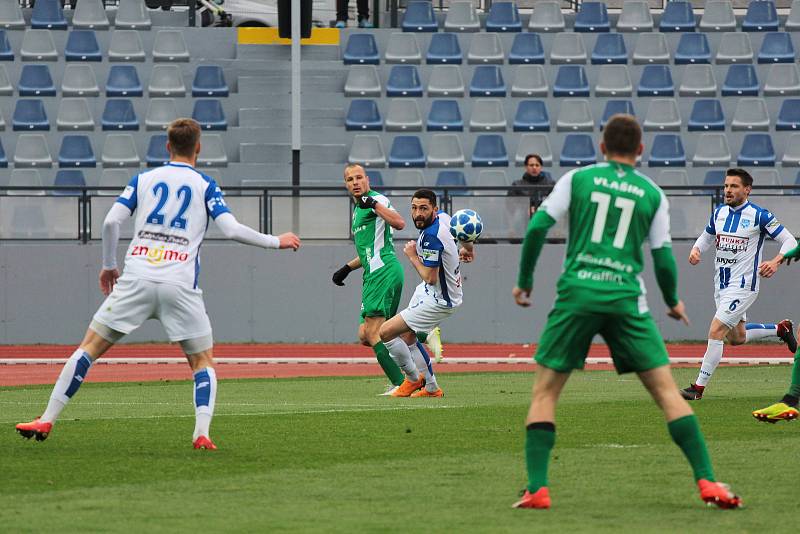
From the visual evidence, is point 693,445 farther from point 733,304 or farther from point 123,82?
point 123,82

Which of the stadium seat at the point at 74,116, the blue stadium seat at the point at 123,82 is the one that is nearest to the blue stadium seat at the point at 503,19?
the blue stadium seat at the point at 123,82

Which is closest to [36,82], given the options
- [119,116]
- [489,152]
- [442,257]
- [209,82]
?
[119,116]

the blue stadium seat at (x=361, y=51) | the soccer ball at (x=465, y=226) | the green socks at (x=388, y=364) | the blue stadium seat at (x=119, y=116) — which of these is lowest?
the green socks at (x=388, y=364)

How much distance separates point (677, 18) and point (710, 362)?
18.5m

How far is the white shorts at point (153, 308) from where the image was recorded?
9.31 metres

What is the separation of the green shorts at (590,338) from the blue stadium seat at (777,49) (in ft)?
80.5

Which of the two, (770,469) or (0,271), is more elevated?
(770,469)

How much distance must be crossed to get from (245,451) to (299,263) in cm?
1487

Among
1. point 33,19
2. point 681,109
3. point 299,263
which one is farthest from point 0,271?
point 681,109

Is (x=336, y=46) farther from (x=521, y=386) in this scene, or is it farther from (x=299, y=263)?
(x=521, y=386)

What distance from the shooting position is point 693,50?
30.6 m

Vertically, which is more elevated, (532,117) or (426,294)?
(532,117)

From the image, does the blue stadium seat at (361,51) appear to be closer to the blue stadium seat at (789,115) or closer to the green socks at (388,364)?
the blue stadium seat at (789,115)

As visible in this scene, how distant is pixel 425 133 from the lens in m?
28.9
